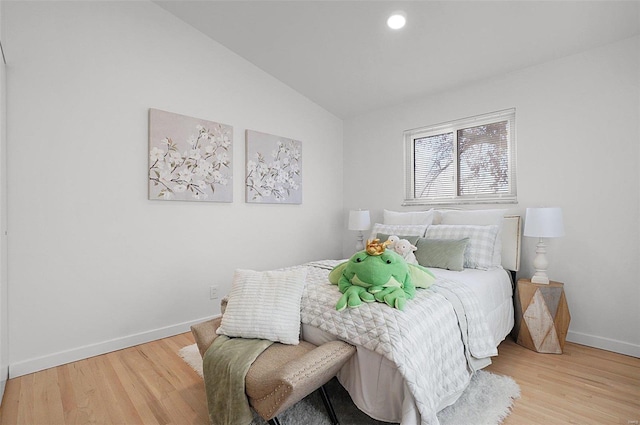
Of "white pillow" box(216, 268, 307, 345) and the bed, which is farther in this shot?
"white pillow" box(216, 268, 307, 345)

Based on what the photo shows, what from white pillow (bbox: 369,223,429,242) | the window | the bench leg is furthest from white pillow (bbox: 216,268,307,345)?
the window

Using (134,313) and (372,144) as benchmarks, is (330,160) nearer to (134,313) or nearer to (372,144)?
(372,144)

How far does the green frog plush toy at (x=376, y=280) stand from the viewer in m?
1.67

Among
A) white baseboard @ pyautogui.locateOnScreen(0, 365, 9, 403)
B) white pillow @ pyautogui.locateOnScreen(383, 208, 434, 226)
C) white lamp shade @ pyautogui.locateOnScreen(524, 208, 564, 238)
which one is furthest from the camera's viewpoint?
white pillow @ pyautogui.locateOnScreen(383, 208, 434, 226)

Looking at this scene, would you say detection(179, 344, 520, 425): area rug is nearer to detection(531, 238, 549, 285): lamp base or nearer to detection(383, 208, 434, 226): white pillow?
detection(531, 238, 549, 285): lamp base

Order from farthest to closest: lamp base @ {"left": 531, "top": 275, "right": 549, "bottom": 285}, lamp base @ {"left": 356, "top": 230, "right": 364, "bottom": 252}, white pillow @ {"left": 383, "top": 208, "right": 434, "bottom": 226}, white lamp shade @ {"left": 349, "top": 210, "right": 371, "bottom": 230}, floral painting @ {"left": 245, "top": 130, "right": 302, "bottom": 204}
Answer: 1. lamp base @ {"left": 356, "top": 230, "right": 364, "bottom": 252}
2. white lamp shade @ {"left": 349, "top": 210, "right": 371, "bottom": 230}
3. floral painting @ {"left": 245, "top": 130, "right": 302, "bottom": 204}
4. white pillow @ {"left": 383, "top": 208, "right": 434, "bottom": 226}
5. lamp base @ {"left": 531, "top": 275, "right": 549, "bottom": 285}

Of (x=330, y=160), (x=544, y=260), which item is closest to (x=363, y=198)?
(x=330, y=160)

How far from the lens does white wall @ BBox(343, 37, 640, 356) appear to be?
2.38 meters

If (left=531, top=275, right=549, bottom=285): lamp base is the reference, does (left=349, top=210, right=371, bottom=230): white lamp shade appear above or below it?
above

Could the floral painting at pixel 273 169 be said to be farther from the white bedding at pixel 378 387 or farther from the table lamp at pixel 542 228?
the table lamp at pixel 542 228

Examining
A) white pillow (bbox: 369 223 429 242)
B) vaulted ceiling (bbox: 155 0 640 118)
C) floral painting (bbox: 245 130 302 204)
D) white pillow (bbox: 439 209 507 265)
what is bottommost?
white pillow (bbox: 369 223 429 242)

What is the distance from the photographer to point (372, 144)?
159 inches

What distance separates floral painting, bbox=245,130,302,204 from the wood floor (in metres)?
1.73

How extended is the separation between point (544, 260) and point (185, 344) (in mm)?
3013
